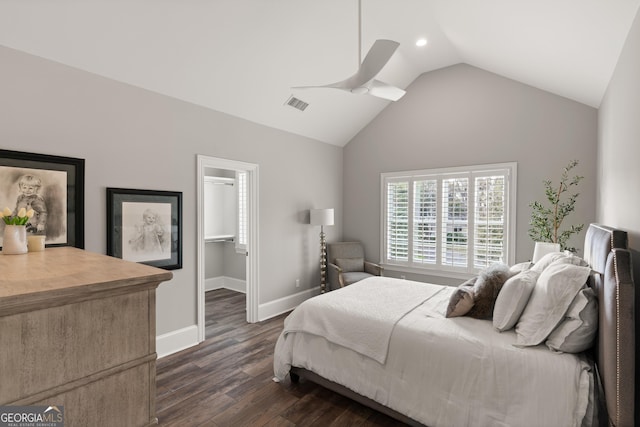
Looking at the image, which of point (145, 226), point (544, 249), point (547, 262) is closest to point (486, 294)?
point (547, 262)

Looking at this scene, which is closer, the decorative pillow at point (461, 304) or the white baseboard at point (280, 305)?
the decorative pillow at point (461, 304)

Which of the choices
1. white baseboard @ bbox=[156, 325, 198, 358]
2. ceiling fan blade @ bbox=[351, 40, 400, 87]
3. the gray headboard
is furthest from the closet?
the gray headboard

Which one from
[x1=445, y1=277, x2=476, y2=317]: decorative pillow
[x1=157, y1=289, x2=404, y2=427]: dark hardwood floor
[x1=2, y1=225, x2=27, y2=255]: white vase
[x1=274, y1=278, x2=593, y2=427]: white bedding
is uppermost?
[x1=2, y1=225, x2=27, y2=255]: white vase

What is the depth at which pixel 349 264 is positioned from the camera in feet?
17.6

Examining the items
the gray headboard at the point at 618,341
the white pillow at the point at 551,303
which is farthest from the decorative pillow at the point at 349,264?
the gray headboard at the point at 618,341

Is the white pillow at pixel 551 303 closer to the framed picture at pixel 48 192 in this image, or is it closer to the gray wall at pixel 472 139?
the gray wall at pixel 472 139

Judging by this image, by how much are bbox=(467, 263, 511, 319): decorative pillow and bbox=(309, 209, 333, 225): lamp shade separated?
2861mm

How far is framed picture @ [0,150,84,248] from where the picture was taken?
2.50 m

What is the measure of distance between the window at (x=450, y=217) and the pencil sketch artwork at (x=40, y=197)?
4.44 meters

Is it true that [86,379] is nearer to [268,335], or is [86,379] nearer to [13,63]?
[13,63]

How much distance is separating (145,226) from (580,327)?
3759 millimetres

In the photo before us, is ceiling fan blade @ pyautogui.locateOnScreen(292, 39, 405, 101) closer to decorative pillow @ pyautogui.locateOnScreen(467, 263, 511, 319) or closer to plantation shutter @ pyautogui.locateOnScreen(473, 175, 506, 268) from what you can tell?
decorative pillow @ pyautogui.locateOnScreen(467, 263, 511, 319)

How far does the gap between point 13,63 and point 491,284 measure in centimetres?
416

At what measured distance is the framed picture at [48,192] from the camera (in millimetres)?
2498
